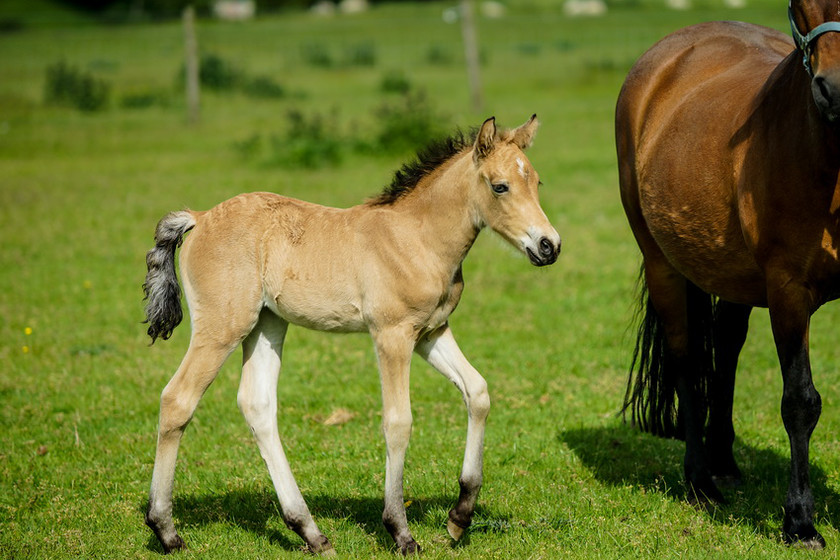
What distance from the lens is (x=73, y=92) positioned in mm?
22516

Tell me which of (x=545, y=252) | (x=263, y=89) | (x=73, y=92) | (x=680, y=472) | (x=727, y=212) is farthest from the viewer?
(x=263, y=89)

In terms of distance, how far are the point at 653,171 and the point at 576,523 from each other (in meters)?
1.89

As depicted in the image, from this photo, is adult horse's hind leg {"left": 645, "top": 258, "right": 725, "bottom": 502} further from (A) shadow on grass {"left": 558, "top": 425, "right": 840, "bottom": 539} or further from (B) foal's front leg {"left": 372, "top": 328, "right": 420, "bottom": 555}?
(B) foal's front leg {"left": 372, "top": 328, "right": 420, "bottom": 555}

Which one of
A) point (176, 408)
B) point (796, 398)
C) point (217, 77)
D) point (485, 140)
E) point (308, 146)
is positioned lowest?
point (217, 77)

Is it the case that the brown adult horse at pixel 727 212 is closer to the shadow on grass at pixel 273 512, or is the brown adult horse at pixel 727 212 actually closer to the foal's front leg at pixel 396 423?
the shadow on grass at pixel 273 512

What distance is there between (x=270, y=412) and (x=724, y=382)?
8.41 ft

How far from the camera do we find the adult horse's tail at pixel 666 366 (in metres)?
5.46

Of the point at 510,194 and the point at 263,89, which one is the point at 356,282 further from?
the point at 263,89

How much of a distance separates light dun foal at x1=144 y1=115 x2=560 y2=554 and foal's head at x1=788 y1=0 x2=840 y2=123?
3.69 feet

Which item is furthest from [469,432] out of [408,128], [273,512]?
[408,128]

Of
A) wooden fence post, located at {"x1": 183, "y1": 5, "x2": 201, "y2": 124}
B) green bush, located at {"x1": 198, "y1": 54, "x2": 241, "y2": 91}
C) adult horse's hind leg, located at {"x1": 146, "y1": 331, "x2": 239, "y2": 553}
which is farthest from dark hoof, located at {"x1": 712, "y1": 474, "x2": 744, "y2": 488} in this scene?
green bush, located at {"x1": 198, "y1": 54, "x2": 241, "y2": 91}

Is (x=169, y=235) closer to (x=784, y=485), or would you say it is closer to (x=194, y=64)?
(x=784, y=485)

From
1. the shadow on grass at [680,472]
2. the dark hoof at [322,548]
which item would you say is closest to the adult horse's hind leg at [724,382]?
the shadow on grass at [680,472]

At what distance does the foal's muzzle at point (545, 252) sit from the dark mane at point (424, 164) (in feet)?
2.43
